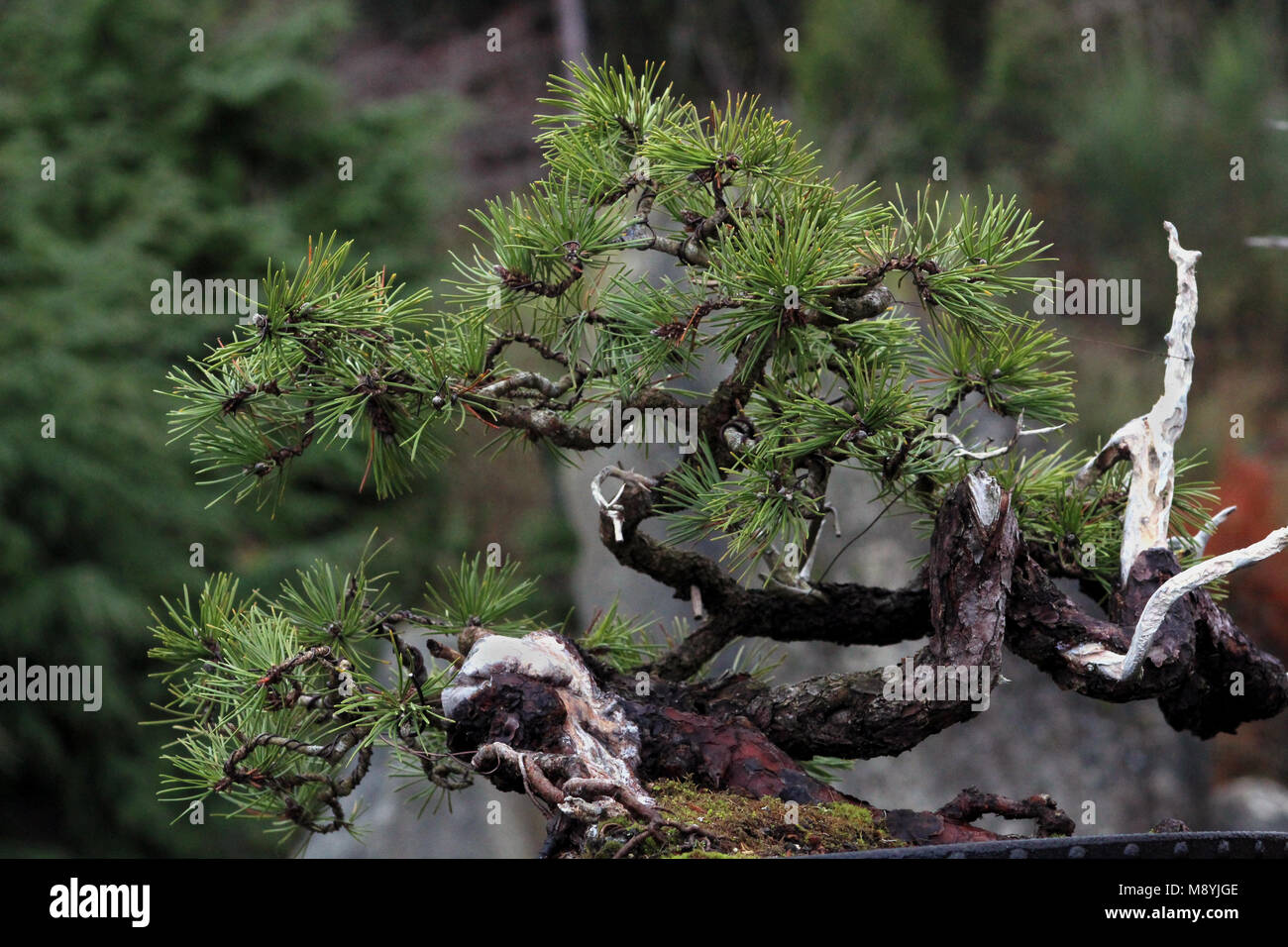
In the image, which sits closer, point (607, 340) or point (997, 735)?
point (607, 340)

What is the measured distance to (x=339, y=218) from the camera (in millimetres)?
4121

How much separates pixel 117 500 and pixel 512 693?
8.69 feet

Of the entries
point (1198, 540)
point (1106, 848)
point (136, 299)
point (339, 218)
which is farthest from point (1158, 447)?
point (339, 218)

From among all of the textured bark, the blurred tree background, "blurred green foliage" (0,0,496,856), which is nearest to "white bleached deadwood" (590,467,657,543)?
the textured bark

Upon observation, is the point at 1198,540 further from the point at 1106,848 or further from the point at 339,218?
the point at 339,218

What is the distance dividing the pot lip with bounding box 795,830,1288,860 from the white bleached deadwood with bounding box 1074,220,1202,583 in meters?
0.29

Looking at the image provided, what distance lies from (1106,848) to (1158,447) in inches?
17.7

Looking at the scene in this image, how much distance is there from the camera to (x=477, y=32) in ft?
23.0

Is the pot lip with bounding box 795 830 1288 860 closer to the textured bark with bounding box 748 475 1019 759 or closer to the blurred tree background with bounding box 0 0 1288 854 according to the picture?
the textured bark with bounding box 748 475 1019 759

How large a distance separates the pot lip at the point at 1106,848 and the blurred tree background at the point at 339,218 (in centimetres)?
278

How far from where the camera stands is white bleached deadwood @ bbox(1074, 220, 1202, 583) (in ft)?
3.69

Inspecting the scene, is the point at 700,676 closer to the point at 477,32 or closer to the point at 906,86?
the point at 906,86

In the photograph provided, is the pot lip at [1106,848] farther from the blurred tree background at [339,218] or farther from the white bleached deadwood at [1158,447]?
the blurred tree background at [339,218]
